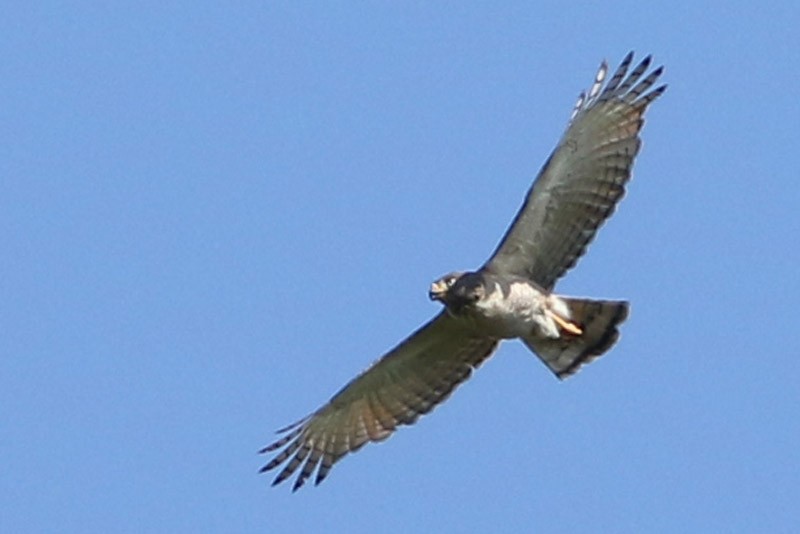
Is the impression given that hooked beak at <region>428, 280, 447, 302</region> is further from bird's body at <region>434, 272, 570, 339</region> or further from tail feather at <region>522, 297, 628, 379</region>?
tail feather at <region>522, 297, 628, 379</region>

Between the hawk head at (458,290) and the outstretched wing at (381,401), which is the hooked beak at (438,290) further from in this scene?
the outstretched wing at (381,401)

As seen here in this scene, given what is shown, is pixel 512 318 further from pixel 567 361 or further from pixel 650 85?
pixel 650 85

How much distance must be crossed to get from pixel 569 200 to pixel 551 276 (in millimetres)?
521

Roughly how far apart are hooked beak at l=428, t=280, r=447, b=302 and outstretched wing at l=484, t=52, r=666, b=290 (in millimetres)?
453

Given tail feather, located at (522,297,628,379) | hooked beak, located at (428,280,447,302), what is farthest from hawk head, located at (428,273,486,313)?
tail feather, located at (522,297,628,379)

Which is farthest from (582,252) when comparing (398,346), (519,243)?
(398,346)

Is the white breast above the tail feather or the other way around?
above

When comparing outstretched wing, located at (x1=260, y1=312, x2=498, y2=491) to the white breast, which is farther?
outstretched wing, located at (x1=260, y1=312, x2=498, y2=491)

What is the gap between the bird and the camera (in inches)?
576

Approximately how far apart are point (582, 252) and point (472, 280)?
94cm

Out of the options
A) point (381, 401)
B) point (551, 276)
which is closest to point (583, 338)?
point (551, 276)

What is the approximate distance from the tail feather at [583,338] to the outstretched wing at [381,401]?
516mm

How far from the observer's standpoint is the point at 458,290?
47.5 ft

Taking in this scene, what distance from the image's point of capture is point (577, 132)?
1502 centimetres
